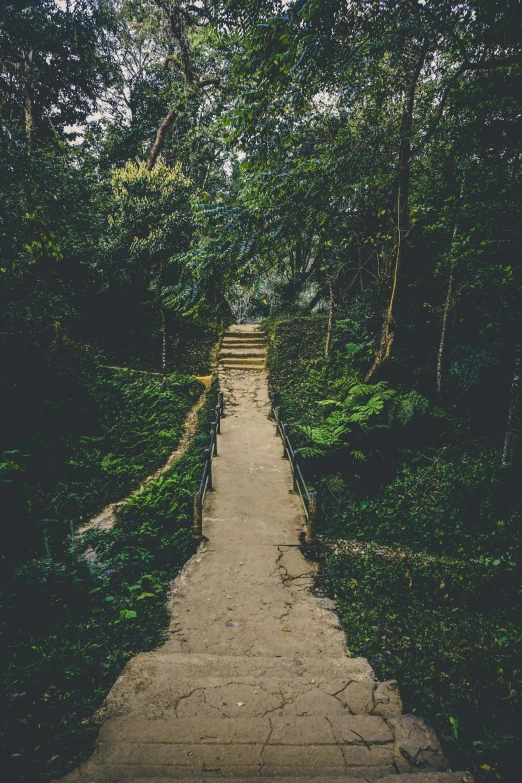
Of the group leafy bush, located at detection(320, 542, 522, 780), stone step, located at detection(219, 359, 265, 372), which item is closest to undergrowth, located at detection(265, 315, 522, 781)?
leafy bush, located at detection(320, 542, 522, 780)

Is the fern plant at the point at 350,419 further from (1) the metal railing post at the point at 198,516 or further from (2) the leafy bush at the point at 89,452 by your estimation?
(2) the leafy bush at the point at 89,452

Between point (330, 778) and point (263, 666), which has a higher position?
point (330, 778)

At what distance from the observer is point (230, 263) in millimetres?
4375

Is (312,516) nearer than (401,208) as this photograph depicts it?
Yes

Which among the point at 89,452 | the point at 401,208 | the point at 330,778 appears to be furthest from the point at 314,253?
the point at 330,778

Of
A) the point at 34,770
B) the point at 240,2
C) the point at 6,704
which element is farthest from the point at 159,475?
the point at 240,2

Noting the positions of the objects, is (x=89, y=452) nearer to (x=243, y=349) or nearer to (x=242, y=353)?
(x=242, y=353)

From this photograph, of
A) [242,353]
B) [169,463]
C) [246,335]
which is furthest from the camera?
[246,335]

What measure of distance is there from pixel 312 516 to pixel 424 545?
2171 millimetres

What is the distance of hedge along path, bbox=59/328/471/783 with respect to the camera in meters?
2.41

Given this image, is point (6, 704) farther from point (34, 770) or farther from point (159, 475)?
point (159, 475)

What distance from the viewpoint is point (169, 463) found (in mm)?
9562

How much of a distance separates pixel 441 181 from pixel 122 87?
18567 mm

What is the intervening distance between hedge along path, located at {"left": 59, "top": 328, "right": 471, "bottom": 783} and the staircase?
10673 mm
